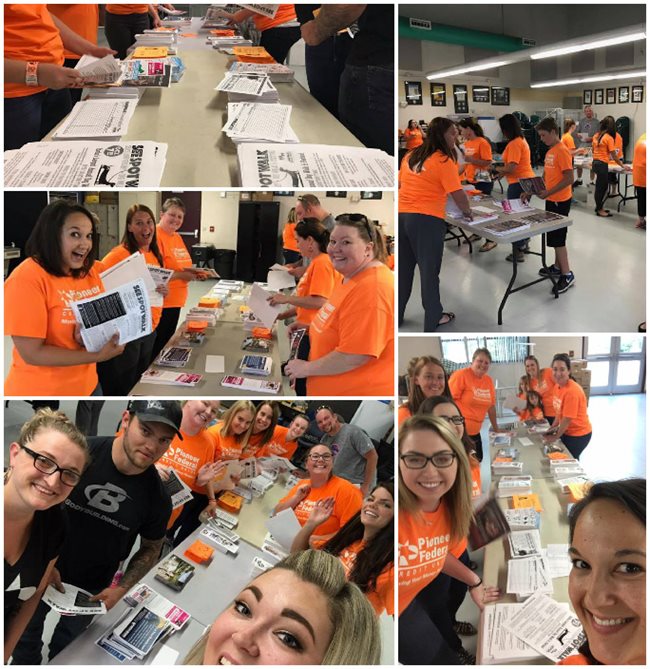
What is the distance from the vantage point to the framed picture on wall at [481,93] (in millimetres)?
1647

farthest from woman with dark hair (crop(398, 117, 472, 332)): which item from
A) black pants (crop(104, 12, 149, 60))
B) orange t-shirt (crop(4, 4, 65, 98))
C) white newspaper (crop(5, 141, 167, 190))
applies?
black pants (crop(104, 12, 149, 60))

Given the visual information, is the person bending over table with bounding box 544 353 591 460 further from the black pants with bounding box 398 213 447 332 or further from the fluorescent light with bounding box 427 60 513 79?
the fluorescent light with bounding box 427 60 513 79

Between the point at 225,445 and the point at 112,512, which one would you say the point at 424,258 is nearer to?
the point at 225,445

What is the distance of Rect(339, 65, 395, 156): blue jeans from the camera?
1695 millimetres

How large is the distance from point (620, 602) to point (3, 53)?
8.20 ft

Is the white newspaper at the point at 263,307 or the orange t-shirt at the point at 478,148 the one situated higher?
the orange t-shirt at the point at 478,148

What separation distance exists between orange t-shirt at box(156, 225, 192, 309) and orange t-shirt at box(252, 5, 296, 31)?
1876 mm

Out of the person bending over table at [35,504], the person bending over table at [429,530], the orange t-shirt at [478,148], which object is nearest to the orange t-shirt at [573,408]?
the person bending over table at [429,530]

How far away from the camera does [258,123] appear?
5.61 ft

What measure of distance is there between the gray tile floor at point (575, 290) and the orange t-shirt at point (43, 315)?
98 cm

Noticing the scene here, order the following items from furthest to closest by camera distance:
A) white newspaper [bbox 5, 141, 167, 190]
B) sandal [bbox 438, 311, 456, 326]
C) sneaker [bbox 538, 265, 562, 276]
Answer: sneaker [bbox 538, 265, 562, 276] < sandal [bbox 438, 311, 456, 326] < white newspaper [bbox 5, 141, 167, 190]

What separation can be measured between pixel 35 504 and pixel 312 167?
1288 millimetres

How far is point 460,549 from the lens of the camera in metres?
1.69

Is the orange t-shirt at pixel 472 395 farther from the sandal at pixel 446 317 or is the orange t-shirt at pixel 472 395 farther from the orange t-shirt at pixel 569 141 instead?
the orange t-shirt at pixel 569 141
